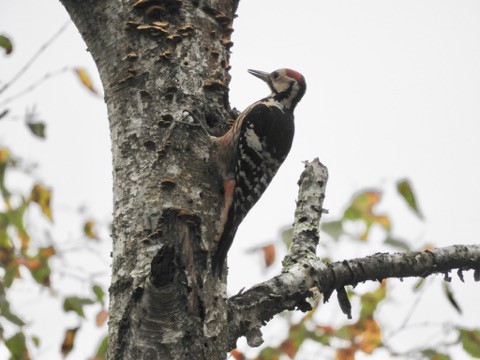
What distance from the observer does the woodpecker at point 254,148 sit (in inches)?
115

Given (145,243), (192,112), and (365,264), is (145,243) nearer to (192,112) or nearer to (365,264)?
(192,112)

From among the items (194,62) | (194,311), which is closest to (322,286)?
(194,311)

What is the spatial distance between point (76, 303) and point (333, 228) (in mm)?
1335

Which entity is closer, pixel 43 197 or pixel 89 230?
pixel 43 197

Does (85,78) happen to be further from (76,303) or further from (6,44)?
(76,303)

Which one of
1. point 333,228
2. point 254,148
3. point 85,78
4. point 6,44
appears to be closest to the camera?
point 6,44

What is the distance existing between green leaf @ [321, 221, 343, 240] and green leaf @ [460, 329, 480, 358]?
28.4 inches

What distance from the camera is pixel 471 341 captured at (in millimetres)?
3094

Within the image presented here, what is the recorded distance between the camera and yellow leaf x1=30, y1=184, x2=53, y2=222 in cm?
369

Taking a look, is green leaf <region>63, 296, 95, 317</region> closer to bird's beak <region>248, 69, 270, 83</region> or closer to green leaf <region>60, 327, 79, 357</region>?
green leaf <region>60, 327, 79, 357</region>

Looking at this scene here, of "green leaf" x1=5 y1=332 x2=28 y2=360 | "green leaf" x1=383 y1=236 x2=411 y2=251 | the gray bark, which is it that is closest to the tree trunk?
the gray bark

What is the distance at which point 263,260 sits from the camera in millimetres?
3873

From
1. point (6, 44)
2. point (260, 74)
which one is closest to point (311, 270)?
point (6, 44)

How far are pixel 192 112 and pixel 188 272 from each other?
2.99ft
